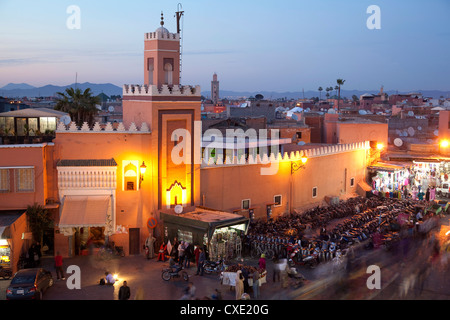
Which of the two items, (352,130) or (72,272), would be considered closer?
(72,272)

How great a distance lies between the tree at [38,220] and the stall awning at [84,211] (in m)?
0.75

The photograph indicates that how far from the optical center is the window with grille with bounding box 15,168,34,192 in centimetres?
1830

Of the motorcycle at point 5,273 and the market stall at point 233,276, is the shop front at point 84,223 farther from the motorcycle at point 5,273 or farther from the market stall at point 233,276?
the market stall at point 233,276

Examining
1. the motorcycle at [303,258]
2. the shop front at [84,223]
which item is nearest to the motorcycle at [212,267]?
the motorcycle at [303,258]

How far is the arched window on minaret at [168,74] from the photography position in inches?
814

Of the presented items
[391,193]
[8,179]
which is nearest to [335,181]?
[391,193]

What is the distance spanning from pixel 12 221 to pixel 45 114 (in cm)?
792

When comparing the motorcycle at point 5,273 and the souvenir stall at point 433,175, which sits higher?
the souvenir stall at point 433,175

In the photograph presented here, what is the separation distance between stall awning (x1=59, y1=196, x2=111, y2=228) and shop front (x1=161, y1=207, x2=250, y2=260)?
7.70 feet

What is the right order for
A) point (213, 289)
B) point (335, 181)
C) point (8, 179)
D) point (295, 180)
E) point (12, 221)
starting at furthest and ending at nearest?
1. point (335, 181)
2. point (295, 180)
3. point (8, 179)
4. point (12, 221)
5. point (213, 289)

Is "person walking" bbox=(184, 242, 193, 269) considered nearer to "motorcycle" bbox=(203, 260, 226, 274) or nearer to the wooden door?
"motorcycle" bbox=(203, 260, 226, 274)

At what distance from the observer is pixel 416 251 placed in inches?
808

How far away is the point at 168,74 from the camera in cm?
2080

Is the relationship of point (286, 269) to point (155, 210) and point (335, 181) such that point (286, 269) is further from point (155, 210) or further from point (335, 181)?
point (335, 181)
